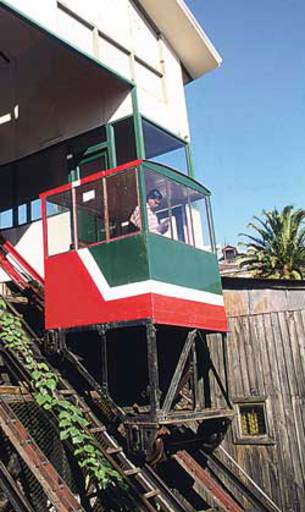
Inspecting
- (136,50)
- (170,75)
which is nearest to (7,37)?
(136,50)

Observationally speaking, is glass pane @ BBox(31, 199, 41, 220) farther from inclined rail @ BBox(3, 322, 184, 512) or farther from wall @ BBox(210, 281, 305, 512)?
wall @ BBox(210, 281, 305, 512)

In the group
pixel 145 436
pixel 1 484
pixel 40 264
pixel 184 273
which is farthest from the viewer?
pixel 40 264

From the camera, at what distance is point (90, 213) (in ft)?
20.3

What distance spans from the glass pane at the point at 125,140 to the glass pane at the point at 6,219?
2.17 meters

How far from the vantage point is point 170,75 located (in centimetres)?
908

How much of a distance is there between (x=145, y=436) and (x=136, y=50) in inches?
240

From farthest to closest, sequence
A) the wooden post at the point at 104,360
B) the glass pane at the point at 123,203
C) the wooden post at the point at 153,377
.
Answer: the glass pane at the point at 123,203 < the wooden post at the point at 104,360 < the wooden post at the point at 153,377

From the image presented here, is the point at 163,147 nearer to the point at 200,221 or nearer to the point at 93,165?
the point at 93,165

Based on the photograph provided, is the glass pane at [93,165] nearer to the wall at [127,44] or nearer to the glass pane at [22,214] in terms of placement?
the wall at [127,44]

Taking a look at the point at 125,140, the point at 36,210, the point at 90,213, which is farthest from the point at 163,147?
the point at 90,213

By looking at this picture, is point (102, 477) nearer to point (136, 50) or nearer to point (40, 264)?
point (40, 264)

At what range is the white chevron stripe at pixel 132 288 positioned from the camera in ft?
18.5

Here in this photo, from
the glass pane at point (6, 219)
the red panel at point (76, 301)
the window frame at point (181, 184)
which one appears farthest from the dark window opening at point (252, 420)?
the glass pane at point (6, 219)

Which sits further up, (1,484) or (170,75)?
(170,75)
